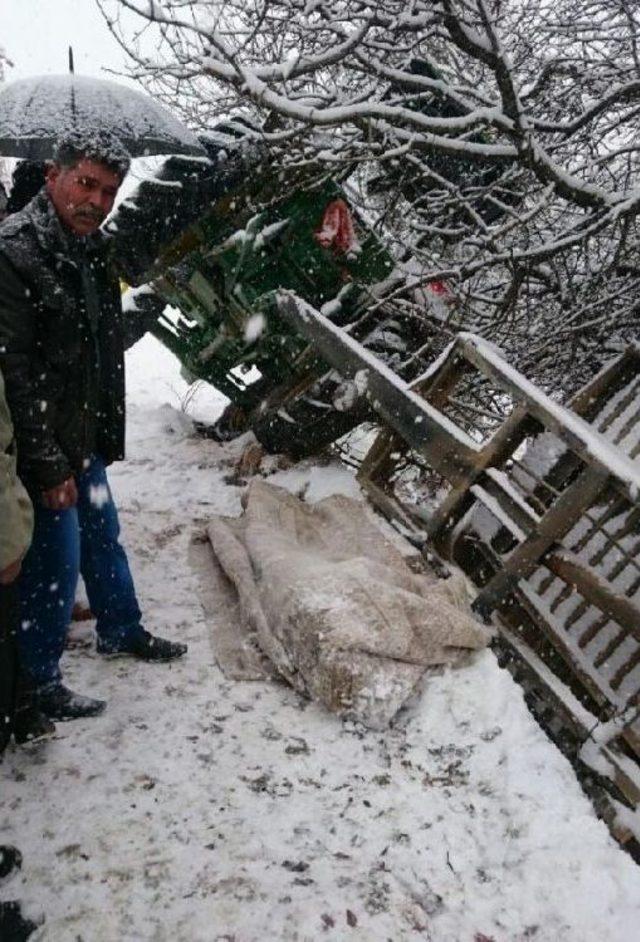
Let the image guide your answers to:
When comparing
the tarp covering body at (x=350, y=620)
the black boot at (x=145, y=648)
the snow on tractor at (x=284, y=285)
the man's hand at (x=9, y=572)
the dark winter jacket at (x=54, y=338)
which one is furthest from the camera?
the snow on tractor at (x=284, y=285)

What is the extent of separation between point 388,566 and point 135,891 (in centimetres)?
197

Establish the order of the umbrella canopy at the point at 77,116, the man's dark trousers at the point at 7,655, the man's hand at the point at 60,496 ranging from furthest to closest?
the umbrella canopy at the point at 77,116
the man's hand at the point at 60,496
the man's dark trousers at the point at 7,655

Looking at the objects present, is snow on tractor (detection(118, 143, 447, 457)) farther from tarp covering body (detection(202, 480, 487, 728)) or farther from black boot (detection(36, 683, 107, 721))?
black boot (detection(36, 683, 107, 721))

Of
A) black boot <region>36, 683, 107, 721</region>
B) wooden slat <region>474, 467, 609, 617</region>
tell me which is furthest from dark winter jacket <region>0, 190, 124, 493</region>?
wooden slat <region>474, 467, 609, 617</region>

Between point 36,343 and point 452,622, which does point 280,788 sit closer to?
point 452,622

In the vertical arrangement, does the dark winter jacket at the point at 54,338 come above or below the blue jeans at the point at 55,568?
above

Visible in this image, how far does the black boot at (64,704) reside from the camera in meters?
2.51

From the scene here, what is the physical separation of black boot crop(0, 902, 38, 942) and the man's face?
6.90 feet

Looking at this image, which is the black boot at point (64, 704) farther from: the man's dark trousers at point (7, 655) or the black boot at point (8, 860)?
the black boot at point (8, 860)

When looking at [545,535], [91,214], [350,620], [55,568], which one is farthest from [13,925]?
[545,535]

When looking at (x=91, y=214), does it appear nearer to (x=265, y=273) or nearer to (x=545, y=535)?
(x=545, y=535)

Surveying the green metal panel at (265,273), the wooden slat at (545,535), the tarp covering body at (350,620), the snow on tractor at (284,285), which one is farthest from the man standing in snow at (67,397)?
the green metal panel at (265,273)

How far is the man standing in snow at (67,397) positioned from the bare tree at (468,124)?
1.23 m

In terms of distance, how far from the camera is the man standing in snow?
2162 millimetres
